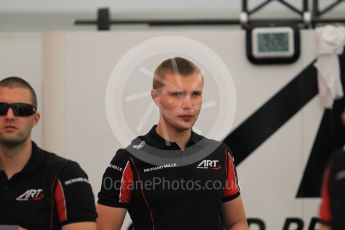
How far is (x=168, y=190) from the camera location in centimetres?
238

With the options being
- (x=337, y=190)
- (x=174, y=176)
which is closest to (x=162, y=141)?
(x=174, y=176)

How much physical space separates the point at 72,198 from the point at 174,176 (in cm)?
40

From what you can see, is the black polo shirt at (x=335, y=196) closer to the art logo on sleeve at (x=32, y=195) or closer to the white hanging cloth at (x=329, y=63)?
the art logo on sleeve at (x=32, y=195)

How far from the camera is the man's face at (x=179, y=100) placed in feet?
7.88

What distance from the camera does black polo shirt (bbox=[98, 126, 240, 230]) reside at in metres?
2.36

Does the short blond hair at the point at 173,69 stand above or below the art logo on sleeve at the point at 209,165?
above

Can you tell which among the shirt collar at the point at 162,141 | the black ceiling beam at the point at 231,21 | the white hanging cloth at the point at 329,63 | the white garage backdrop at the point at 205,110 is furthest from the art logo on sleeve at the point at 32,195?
the white hanging cloth at the point at 329,63

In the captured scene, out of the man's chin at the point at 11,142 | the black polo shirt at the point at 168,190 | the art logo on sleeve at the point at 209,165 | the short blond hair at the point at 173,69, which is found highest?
the short blond hair at the point at 173,69

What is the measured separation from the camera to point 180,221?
2.35 meters

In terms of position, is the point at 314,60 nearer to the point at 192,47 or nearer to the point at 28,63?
the point at 192,47

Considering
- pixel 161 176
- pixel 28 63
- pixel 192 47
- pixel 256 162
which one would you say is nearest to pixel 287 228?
pixel 256 162

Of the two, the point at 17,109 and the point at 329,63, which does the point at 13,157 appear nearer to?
the point at 17,109

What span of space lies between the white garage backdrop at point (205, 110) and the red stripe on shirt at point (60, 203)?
53.7 inches

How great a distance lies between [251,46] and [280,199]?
82cm
